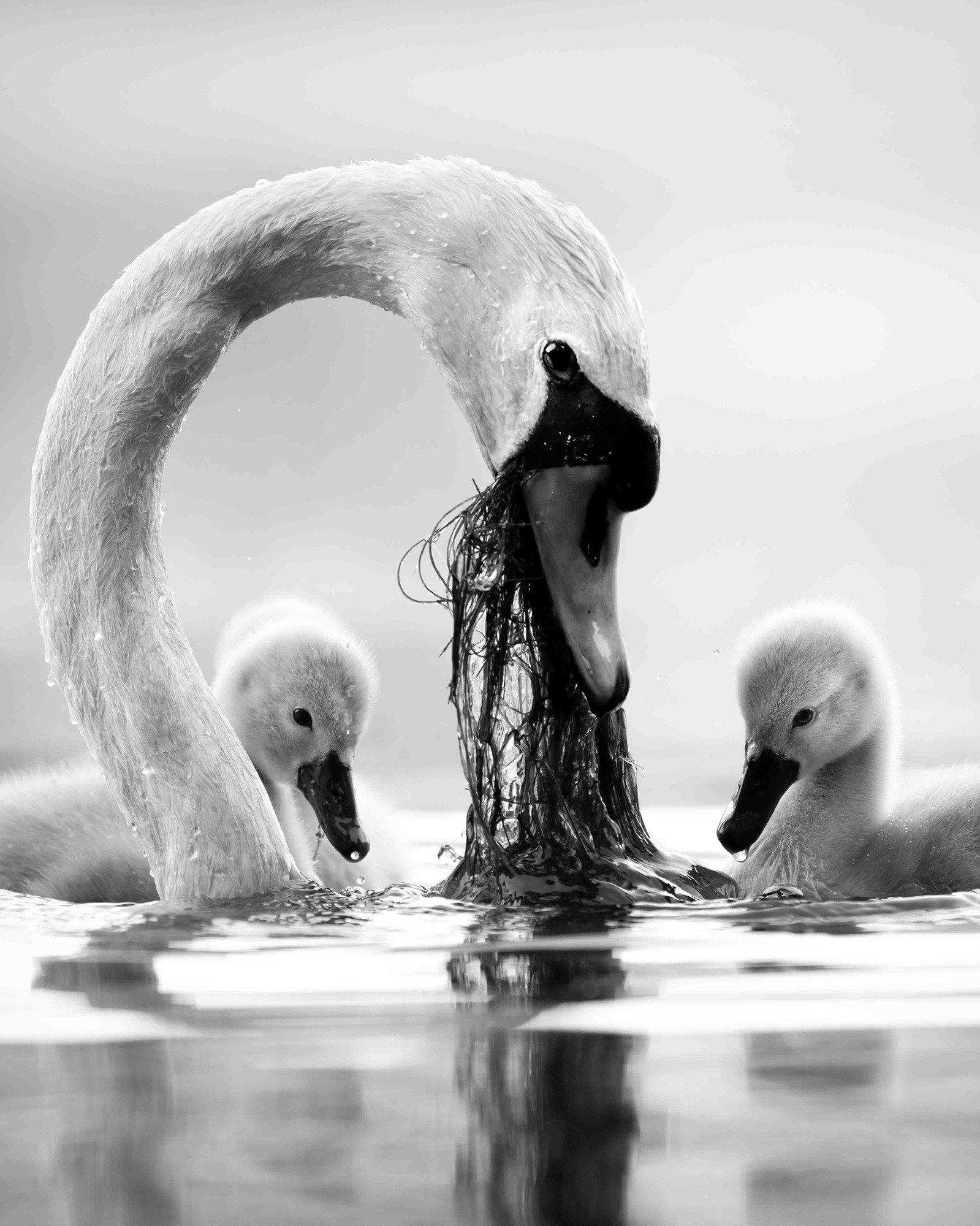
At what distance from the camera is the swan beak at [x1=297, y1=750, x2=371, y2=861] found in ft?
11.4

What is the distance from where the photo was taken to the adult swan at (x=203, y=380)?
2176 millimetres

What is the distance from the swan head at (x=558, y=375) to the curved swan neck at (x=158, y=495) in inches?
7.2

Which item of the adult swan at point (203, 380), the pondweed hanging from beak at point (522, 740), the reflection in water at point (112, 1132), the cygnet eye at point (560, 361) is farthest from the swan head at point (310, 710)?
the reflection in water at point (112, 1132)

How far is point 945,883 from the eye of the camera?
3363mm

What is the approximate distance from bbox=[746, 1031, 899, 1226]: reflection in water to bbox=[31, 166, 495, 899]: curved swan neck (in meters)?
1.48

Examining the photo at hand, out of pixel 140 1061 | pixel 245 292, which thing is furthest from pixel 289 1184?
pixel 245 292

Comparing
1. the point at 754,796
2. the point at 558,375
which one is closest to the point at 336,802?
the point at 754,796

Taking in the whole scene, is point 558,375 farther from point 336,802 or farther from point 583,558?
point 336,802

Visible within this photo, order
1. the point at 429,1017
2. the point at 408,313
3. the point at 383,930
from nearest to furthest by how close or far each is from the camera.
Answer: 1. the point at 429,1017
2. the point at 383,930
3. the point at 408,313

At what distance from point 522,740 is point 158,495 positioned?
779mm

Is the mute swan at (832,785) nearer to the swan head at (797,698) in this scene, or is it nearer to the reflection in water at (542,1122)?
the swan head at (797,698)

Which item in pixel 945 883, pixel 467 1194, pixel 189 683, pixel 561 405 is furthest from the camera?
pixel 945 883

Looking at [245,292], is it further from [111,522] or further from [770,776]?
[770,776]

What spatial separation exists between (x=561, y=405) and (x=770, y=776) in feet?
5.61
